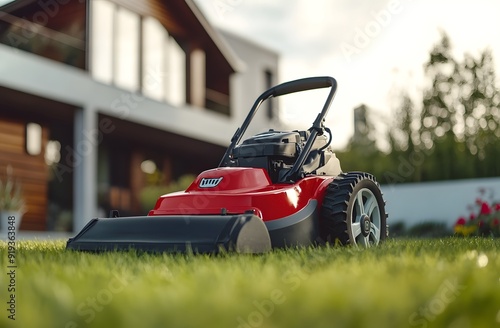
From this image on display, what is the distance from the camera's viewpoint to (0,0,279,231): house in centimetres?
1313

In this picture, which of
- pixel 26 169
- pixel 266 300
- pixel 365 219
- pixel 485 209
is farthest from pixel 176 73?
pixel 266 300

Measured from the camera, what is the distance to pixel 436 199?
13.2m

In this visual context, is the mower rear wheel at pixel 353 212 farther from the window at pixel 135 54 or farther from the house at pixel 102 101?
the window at pixel 135 54

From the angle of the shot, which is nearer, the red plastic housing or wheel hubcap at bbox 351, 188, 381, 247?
the red plastic housing

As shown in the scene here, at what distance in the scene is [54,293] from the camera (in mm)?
1593

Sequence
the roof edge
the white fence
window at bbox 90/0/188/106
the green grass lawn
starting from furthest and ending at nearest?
the roof edge → window at bbox 90/0/188/106 → the white fence → the green grass lawn

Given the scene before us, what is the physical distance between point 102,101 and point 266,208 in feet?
33.5

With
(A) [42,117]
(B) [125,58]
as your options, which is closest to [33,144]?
(A) [42,117]

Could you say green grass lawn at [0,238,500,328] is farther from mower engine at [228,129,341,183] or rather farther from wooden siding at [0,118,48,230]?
wooden siding at [0,118,48,230]

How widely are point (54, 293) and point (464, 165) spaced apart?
13.1 meters

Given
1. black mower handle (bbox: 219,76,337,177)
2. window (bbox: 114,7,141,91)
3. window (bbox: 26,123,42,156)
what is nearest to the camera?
black mower handle (bbox: 219,76,337,177)

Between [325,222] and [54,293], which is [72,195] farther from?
[54,293]

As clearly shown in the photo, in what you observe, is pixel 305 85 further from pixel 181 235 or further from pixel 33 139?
pixel 33 139

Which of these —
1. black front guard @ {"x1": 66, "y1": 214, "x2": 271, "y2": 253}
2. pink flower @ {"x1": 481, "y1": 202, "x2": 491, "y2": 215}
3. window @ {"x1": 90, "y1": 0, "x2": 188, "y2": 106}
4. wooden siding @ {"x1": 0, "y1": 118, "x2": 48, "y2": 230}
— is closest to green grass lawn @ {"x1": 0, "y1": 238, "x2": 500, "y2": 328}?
black front guard @ {"x1": 66, "y1": 214, "x2": 271, "y2": 253}
